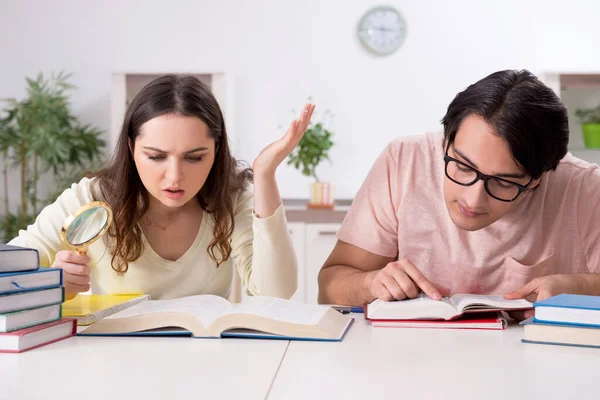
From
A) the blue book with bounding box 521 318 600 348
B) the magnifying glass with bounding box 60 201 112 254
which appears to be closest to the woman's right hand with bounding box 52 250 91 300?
the magnifying glass with bounding box 60 201 112 254

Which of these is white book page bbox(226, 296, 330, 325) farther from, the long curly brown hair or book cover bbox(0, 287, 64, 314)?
the long curly brown hair

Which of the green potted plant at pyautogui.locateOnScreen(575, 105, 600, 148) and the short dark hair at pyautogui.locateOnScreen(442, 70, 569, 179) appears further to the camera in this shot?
the green potted plant at pyautogui.locateOnScreen(575, 105, 600, 148)

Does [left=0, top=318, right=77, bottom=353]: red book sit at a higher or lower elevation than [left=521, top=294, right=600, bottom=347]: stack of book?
lower

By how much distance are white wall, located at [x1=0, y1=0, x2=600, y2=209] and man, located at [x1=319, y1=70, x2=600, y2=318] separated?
2.84 m

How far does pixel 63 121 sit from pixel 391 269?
3.66 m

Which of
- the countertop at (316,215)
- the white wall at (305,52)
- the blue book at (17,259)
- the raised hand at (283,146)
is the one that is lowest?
the countertop at (316,215)

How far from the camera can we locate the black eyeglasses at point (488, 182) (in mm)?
1586

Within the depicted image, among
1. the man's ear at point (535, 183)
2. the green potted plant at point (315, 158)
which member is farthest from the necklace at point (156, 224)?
the green potted plant at point (315, 158)

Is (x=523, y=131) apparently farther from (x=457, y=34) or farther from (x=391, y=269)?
A: (x=457, y=34)

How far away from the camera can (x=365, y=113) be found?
189 inches

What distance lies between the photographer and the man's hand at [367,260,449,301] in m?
1.46

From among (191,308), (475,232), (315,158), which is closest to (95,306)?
(191,308)

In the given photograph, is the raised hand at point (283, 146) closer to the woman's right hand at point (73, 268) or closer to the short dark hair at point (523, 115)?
the short dark hair at point (523, 115)

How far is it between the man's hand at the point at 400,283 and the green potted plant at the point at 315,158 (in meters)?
2.82
